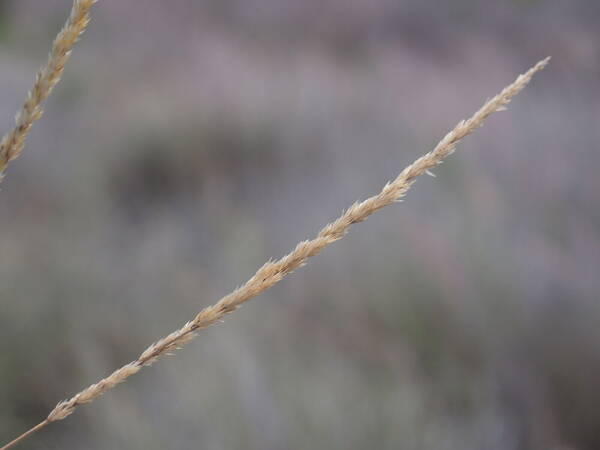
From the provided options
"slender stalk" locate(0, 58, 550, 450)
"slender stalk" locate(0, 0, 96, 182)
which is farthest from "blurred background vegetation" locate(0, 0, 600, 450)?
"slender stalk" locate(0, 0, 96, 182)

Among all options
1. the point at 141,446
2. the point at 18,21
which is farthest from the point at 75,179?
the point at 18,21

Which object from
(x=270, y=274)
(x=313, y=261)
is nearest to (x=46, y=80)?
(x=270, y=274)

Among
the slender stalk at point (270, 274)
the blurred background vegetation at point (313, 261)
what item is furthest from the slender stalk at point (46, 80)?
the blurred background vegetation at point (313, 261)

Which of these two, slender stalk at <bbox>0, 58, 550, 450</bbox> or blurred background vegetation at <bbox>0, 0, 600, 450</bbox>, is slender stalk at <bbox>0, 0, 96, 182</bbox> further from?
blurred background vegetation at <bbox>0, 0, 600, 450</bbox>

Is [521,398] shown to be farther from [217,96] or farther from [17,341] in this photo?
[217,96]

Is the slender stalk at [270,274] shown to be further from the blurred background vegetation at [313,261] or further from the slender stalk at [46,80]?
the blurred background vegetation at [313,261]

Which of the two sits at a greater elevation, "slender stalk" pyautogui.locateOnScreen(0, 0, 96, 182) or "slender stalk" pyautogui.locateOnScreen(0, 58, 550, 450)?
"slender stalk" pyautogui.locateOnScreen(0, 0, 96, 182)
